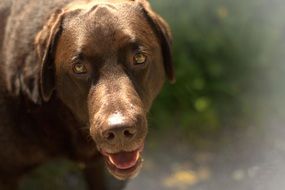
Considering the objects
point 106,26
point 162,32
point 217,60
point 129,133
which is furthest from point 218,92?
point 129,133

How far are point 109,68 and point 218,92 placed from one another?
1876 mm

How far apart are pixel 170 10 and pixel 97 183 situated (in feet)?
4.20

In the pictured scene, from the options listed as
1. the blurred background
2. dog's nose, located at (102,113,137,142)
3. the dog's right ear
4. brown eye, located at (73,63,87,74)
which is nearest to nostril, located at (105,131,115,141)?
dog's nose, located at (102,113,137,142)

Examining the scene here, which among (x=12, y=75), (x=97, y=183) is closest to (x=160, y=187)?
(x=97, y=183)

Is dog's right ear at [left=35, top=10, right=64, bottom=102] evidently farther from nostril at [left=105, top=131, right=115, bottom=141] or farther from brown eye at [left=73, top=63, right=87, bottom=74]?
nostril at [left=105, top=131, right=115, bottom=141]

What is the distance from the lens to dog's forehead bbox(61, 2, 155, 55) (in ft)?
9.79

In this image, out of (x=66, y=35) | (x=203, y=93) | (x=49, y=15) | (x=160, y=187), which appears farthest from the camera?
(x=203, y=93)

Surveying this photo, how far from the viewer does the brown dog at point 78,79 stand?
115 inches

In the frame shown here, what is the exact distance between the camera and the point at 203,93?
4.72 metres

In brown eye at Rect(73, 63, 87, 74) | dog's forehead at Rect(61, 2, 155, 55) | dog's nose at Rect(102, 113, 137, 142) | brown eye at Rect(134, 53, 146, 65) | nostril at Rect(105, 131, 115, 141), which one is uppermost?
dog's forehead at Rect(61, 2, 155, 55)

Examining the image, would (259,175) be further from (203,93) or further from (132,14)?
(132,14)

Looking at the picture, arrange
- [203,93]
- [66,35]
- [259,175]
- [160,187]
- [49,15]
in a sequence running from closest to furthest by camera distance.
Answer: [66,35]
[49,15]
[259,175]
[160,187]
[203,93]

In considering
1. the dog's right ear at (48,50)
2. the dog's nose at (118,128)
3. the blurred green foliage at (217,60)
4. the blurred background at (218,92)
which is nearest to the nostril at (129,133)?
the dog's nose at (118,128)

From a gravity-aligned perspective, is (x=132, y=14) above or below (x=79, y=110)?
above
